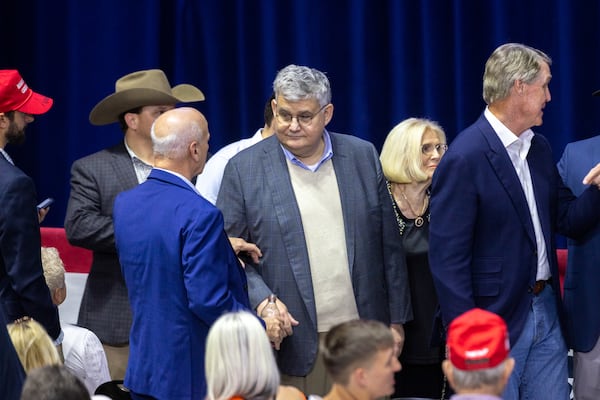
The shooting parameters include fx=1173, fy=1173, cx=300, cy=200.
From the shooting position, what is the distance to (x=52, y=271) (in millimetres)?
4559

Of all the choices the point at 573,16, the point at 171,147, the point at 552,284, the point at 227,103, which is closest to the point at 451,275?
the point at 552,284

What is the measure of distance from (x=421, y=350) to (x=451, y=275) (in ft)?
2.56

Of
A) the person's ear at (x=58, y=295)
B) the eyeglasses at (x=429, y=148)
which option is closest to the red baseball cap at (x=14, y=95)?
the person's ear at (x=58, y=295)

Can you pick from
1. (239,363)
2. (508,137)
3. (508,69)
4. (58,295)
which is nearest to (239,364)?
(239,363)

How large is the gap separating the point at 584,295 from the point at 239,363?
63.7 inches

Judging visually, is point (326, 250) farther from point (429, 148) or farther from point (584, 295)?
point (584, 295)

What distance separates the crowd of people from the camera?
11.8 feet

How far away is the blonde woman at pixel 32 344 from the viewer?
355cm

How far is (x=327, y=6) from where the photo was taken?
19.5ft

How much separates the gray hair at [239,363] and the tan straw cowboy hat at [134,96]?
191 cm

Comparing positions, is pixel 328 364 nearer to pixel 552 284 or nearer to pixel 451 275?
pixel 451 275

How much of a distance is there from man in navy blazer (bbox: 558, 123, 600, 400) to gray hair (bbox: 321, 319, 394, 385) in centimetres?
119

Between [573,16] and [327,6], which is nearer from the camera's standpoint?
[573,16]

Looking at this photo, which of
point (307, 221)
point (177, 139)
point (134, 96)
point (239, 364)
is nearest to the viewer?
→ point (239, 364)
